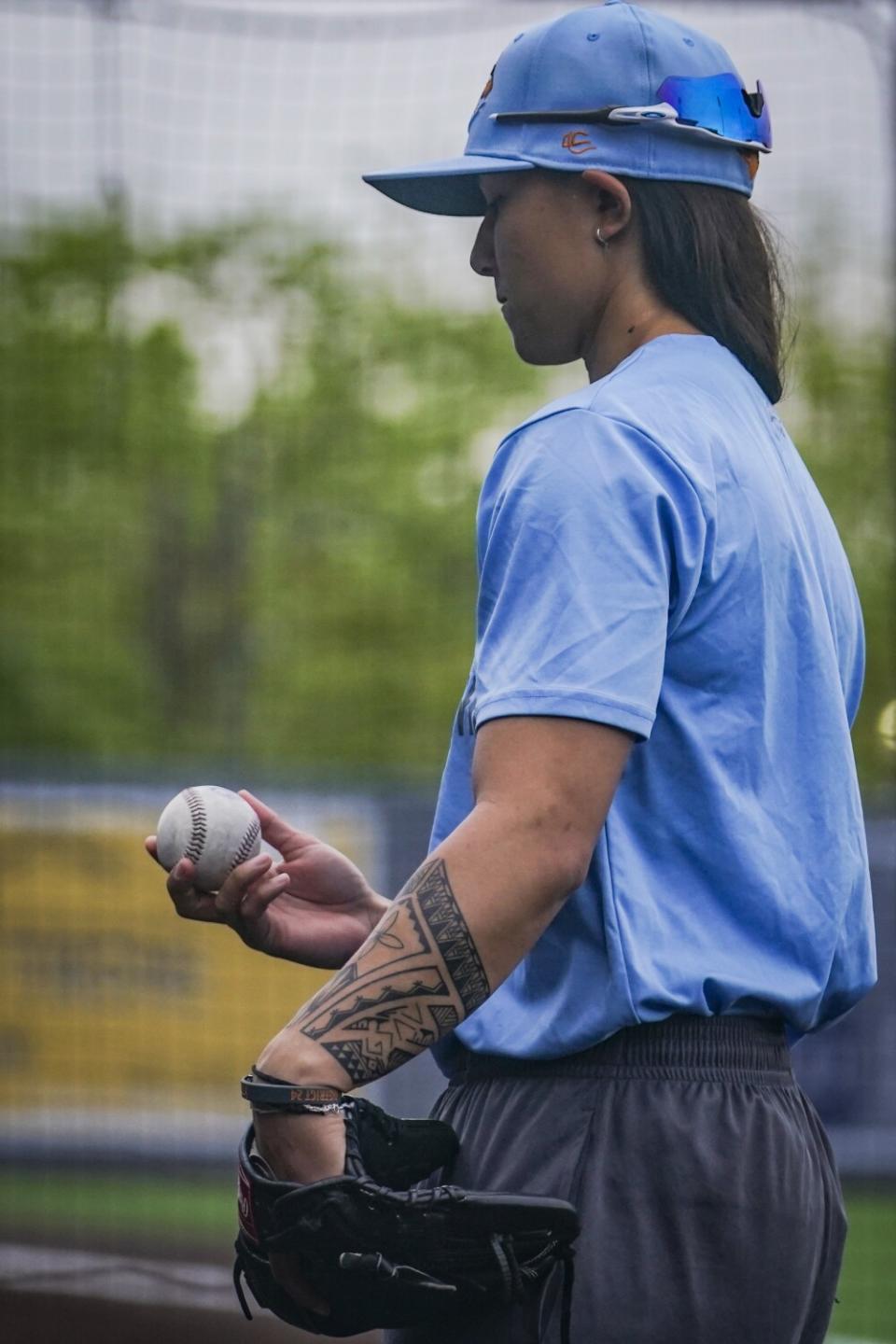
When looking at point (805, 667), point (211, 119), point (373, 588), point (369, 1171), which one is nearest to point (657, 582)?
point (805, 667)

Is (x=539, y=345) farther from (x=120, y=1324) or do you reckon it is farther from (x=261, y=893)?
(x=120, y=1324)

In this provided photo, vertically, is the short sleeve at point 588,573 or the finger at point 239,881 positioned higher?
the short sleeve at point 588,573

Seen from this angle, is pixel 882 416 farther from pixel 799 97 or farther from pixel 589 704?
pixel 589 704

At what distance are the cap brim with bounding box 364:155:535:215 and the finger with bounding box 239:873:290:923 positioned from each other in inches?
37.1

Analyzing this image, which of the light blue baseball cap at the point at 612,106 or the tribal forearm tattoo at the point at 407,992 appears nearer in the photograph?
the tribal forearm tattoo at the point at 407,992

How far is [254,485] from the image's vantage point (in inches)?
1011

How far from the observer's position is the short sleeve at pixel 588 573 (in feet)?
6.45

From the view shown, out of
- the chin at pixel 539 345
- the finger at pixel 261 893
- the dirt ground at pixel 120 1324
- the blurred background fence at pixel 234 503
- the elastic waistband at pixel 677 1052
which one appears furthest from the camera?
the blurred background fence at pixel 234 503

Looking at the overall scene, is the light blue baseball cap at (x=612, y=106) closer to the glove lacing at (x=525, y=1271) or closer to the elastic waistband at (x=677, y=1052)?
the elastic waistband at (x=677, y=1052)

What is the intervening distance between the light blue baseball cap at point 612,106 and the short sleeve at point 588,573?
0.43 m

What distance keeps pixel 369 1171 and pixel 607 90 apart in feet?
4.53

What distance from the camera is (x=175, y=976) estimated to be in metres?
9.66

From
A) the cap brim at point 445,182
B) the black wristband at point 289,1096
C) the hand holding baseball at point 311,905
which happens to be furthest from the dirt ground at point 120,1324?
the cap brim at point 445,182

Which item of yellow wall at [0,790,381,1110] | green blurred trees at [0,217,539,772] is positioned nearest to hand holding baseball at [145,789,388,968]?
yellow wall at [0,790,381,1110]
